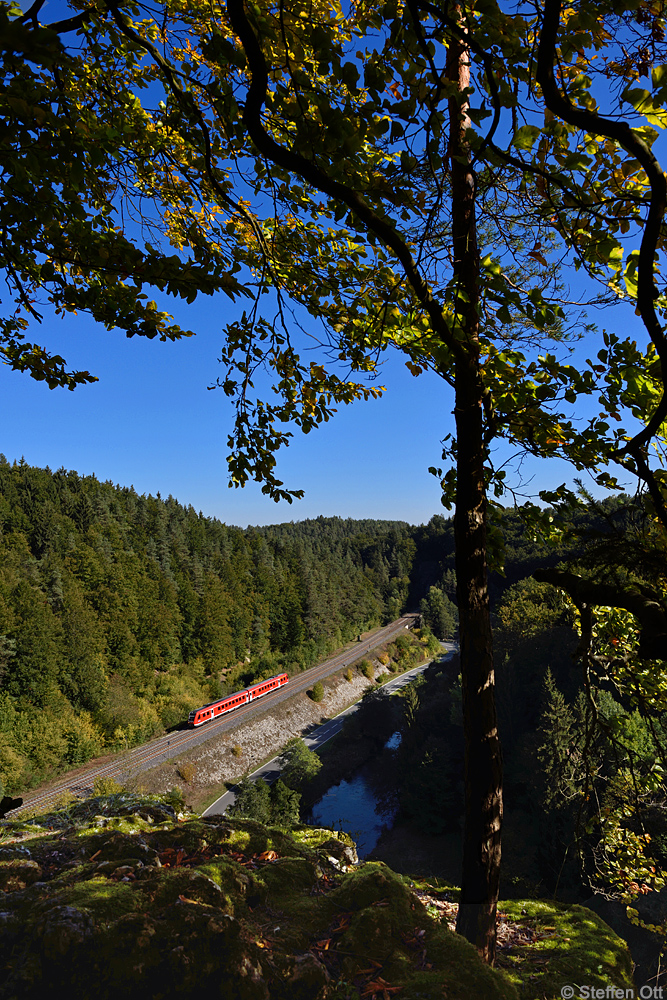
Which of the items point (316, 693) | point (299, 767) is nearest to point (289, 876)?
point (299, 767)

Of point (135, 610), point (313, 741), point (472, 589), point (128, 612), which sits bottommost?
point (313, 741)

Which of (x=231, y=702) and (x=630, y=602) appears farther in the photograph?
(x=231, y=702)

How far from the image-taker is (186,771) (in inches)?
1169

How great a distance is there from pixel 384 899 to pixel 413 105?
5.35 m

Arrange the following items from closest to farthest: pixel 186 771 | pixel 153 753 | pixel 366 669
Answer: pixel 186 771, pixel 153 753, pixel 366 669

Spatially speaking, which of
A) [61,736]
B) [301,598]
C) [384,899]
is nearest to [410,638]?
[301,598]

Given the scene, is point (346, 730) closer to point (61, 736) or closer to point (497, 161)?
point (61, 736)

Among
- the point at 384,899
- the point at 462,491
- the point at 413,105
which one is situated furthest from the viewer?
the point at 384,899

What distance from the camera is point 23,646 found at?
3606cm

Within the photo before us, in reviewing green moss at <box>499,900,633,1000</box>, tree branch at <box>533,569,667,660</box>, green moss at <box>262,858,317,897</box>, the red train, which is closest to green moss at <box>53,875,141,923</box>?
green moss at <box>262,858,317,897</box>

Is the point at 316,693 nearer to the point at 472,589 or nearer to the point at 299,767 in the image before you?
the point at 299,767

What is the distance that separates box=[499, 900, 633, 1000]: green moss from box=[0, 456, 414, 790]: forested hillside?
35059 mm

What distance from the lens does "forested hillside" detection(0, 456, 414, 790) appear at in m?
35.9

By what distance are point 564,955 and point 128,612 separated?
2016 inches
